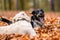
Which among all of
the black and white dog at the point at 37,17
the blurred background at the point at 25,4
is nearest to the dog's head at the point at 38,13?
the black and white dog at the point at 37,17

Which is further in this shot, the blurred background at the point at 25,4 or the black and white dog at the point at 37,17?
the blurred background at the point at 25,4

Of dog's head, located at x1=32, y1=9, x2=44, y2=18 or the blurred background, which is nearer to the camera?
dog's head, located at x1=32, y1=9, x2=44, y2=18

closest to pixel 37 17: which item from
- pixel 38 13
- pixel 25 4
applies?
pixel 38 13

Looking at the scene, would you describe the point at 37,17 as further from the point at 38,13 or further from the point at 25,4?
the point at 25,4

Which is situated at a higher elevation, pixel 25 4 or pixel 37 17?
pixel 37 17

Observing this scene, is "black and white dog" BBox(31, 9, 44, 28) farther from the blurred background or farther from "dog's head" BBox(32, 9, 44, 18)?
the blurred background

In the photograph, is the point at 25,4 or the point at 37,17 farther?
the point at 25,4

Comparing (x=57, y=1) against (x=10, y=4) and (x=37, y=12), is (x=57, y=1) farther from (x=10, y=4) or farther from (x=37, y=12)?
(x=37, y=12)

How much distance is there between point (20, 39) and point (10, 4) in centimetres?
2459

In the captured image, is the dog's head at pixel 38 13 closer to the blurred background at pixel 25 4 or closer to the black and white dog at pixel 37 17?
the black and white dog at pixel 37 17

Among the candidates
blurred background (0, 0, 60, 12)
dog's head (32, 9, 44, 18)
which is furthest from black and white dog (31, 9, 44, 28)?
blurred background (0, 0, 60, 12)

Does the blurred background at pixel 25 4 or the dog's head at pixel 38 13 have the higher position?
the dog's head at pixel 38 13

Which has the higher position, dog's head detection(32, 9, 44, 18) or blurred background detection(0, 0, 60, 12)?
dog's head detection(32, 9, 44, 18)

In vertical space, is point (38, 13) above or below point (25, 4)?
above
